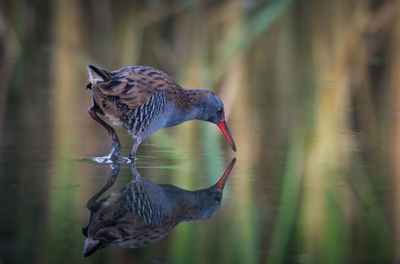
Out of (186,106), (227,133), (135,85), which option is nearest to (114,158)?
(135,85)

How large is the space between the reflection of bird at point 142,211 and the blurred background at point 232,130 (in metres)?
0.08

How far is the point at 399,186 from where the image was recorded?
5113mm

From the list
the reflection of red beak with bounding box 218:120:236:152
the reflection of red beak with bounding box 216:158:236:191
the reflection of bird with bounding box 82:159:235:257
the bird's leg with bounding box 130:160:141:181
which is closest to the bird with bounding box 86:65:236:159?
the reflection of red beak with bounding box 218:120:236:152

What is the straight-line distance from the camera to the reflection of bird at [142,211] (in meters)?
3.94

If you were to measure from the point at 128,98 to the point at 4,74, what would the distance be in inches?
158

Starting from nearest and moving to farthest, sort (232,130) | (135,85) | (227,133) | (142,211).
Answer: (142,211)
(135,85)
(227,133)
(232,130)

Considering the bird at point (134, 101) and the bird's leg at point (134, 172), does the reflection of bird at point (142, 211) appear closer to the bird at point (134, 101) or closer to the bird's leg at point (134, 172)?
the bird's leg at point (134, 172)

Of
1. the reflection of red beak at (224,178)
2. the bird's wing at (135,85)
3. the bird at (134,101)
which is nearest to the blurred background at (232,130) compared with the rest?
the reflection of red beak at (224,178)

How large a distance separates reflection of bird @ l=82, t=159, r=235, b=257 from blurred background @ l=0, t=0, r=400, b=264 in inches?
3.0

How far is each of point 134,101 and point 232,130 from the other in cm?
148

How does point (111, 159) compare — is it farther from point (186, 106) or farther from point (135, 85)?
point (186, 106)

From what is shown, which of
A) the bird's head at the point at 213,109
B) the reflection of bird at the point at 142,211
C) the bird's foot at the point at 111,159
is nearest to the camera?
the reflection of bird at the point at 142,211

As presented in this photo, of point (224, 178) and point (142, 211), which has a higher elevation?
point (224, 178)

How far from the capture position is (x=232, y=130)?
7059mm
